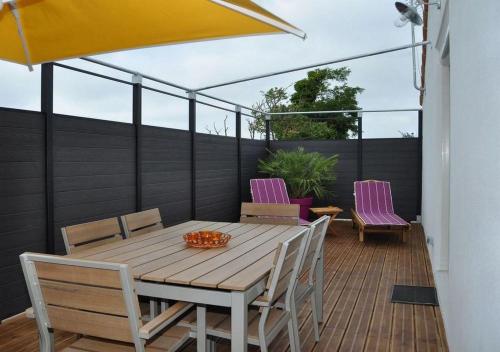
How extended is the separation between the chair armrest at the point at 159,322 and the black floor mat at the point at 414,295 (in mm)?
2640

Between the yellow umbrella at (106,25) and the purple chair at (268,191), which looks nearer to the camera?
the yellow umbrella at (106,25)

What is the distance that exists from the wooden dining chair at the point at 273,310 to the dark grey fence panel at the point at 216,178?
12.9ft

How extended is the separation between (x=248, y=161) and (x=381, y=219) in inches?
111

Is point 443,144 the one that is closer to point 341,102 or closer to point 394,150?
point 394,150

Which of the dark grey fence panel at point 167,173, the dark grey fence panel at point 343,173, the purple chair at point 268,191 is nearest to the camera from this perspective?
the dark grey fence panel at point 167,173

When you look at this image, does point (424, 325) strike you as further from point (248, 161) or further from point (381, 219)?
point (248, 161)

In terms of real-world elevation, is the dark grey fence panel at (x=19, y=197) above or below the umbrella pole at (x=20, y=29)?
below

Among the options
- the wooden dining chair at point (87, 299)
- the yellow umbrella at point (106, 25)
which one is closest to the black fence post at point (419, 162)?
the yellow umbrella at point (106, 25)

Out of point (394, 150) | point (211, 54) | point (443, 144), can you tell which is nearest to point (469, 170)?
point (443, 144)

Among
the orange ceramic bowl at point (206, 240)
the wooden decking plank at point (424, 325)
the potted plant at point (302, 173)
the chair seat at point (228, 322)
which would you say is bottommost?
the wooden decking plank at point (424, 325)

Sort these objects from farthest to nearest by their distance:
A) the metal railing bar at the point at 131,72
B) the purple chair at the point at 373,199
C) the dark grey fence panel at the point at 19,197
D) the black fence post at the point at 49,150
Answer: the purple chair at the point at 373,199 → the metal railing bar at the point at 131,72 → the black fence post at the point at 49,150 → the dark grey fence panel at the point at 19,197

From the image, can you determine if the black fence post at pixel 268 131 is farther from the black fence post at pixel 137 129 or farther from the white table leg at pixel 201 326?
the white table leg at pixel 201 326

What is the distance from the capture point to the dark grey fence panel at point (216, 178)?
253 inches

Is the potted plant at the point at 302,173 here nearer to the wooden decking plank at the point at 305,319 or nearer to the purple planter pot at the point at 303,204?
the purple planter pot at the point at 303,204
